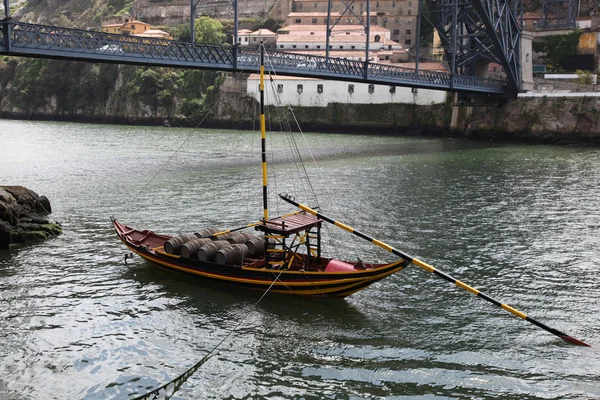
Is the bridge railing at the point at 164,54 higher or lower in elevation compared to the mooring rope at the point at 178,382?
higher

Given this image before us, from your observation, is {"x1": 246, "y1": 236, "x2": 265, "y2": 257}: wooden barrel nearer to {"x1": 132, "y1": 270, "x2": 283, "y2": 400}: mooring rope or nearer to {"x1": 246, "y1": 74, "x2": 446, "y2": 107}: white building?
{"x1": 132, "y1": 270, "x2": 283, "y2": 400}: mooring rope

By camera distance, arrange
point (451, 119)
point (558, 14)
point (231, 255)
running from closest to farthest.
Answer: point (231, 255)
point (451, 119)
point (558, 14)

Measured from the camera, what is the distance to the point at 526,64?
67750 mm

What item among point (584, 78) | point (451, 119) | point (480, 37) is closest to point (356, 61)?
point (451, 119)

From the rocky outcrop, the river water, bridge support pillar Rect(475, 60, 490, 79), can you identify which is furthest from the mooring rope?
bridge support pillar Rect(475, 60, 490, 79)

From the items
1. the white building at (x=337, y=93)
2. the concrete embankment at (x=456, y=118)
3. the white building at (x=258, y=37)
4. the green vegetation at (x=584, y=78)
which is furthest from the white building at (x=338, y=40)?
the green vegetation at (x=584, y=78)

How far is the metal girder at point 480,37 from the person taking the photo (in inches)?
2414

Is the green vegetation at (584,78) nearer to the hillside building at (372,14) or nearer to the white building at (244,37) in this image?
the hillside building at (372,14)

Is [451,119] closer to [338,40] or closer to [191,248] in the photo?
[338,40]

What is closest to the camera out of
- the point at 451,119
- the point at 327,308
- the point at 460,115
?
the point at 327,308

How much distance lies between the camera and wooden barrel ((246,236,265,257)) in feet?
60.8

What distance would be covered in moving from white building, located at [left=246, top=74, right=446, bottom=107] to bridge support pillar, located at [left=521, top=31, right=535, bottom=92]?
8773 millimetres

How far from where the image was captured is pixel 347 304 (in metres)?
16.8

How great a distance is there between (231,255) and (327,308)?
3072 mm
